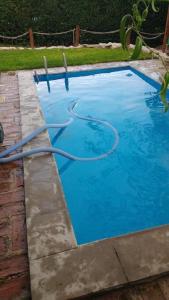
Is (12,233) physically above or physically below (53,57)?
below

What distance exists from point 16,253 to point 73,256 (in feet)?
1.96

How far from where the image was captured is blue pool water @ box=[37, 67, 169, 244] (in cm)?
384

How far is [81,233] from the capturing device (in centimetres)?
356

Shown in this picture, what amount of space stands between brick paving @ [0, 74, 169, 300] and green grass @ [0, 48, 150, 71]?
5.54 meters

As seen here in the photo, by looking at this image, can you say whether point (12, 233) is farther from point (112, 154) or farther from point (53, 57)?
point (53, 57)

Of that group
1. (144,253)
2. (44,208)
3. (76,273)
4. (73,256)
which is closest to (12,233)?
(44,208)

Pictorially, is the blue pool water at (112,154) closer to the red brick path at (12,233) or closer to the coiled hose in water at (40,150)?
the coiled hose in water at (40,150)

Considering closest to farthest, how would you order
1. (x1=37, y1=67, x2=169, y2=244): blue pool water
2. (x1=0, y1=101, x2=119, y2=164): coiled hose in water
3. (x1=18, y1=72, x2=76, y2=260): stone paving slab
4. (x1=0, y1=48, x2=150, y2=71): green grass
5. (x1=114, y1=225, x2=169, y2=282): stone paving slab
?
(x1=114, y1=225, x2=169, y2=282): stone paving slab < (x1=18, y1=72, x2=76, y2=260): stone paving slab < (x1=37, y1=67, x2=169, y2=244): blue pool water < (x1=0, y1=101, x2=119, y2=164): coiled hose in water < (x1=0, y1=48, x2=150, y2=71): green grass

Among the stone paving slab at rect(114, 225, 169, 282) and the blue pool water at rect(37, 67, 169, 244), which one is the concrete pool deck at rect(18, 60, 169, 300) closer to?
the stone paving slab at rect(114, 225, 169, 282)

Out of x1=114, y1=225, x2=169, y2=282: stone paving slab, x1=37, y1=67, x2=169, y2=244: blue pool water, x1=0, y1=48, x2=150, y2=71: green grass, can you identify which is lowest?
x1=37, y1=67, x2=169, y2=244: blue pool water

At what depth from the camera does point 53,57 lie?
989cm

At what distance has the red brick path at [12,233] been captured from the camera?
2.32 m

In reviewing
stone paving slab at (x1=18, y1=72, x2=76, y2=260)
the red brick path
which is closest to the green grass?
the red brick path

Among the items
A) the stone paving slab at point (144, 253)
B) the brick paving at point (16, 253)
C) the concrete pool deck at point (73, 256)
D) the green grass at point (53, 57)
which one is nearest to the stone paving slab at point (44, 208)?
the concrete pool deck at point (73, 256)
